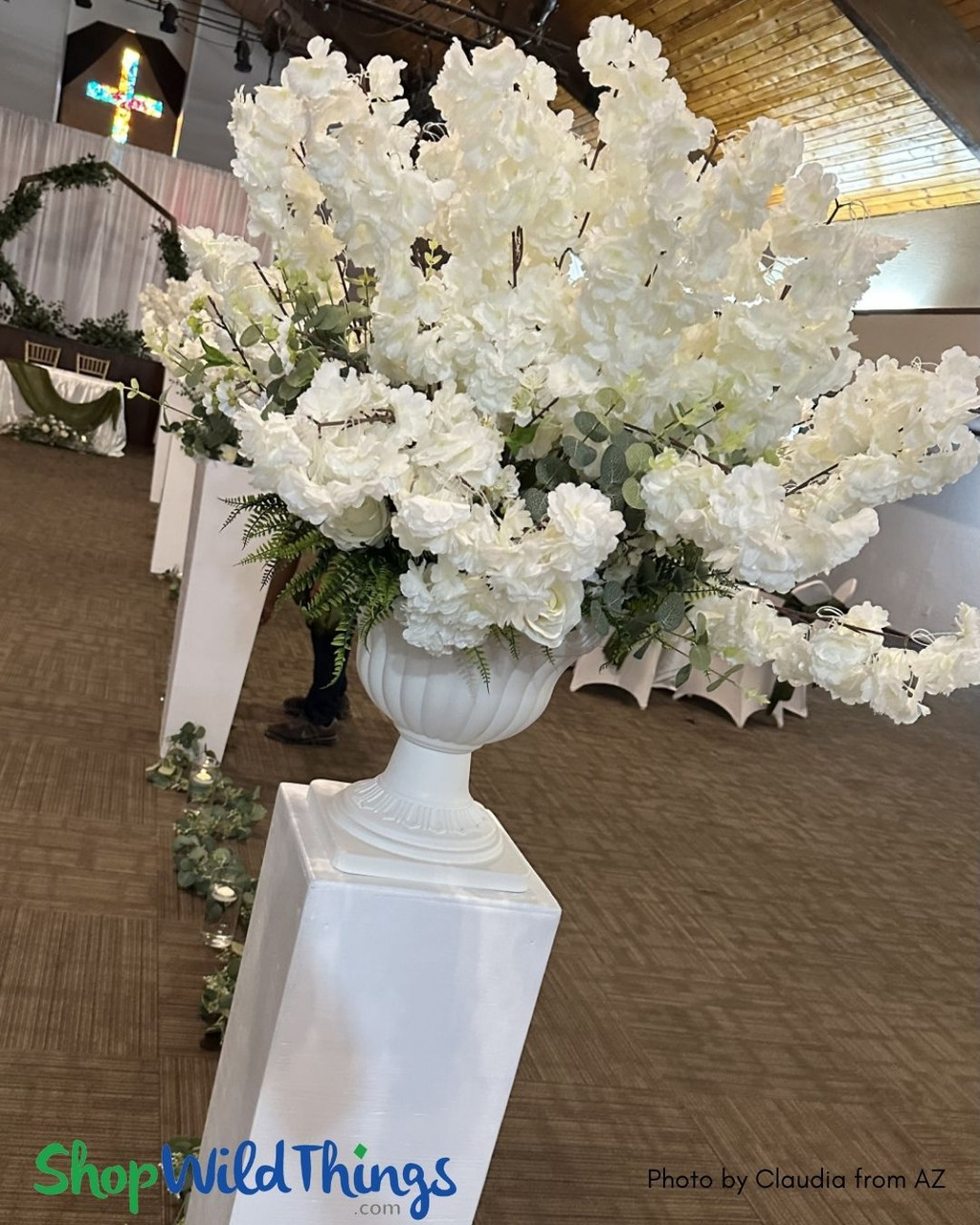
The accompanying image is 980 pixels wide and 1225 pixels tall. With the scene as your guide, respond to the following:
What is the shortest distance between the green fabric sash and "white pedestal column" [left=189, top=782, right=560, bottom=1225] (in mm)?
8408

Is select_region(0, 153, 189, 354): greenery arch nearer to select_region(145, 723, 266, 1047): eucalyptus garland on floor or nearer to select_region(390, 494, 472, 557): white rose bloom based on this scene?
select_region(145, 723, 266, 1047): eucalyptus garland on floor

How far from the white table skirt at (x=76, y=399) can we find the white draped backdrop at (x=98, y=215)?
3.35m

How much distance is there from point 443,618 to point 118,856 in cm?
195

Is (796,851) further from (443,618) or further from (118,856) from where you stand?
(443,618)

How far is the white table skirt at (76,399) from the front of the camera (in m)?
9.05

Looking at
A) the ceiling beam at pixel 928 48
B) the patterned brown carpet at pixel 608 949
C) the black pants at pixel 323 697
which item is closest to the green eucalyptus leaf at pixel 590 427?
the patterned brown carpet at pixel 608 949

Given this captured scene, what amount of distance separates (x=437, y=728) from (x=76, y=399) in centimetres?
896

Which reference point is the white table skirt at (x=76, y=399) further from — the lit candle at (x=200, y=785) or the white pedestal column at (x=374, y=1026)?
the white pedestal column at (x=374, y=1026)

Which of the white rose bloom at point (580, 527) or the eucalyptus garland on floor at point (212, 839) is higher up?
the white rose bloom at point (580, 527)

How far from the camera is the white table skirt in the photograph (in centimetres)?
905

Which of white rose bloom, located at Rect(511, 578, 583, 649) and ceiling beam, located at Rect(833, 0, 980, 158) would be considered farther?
ceiling beam, located at Rect(833, 0, 980, 158)

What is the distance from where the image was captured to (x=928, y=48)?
623 centimetres

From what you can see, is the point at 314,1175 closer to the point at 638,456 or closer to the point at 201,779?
the point at 638,456

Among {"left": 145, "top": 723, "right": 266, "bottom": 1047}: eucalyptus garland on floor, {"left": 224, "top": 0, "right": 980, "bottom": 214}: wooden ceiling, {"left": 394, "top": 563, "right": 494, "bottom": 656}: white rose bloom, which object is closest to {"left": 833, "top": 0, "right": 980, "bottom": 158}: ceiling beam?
{"left": 224, "top": 0, "right": 980, "bottom": 214}: wooden ceiling
